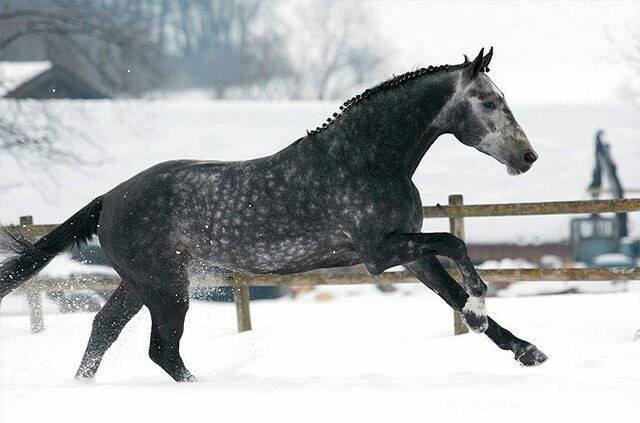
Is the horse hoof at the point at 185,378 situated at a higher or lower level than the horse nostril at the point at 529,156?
lower

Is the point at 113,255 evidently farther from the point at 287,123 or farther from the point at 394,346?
the point at 287,123

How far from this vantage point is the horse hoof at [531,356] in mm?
5578

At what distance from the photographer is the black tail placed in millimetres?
6816

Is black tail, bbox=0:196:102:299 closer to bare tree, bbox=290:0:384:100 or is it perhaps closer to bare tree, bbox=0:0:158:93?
bare tree, bbox=0:0:158:93

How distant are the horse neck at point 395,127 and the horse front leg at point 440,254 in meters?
0.41

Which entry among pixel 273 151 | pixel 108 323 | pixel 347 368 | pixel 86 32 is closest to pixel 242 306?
pixel 347 368

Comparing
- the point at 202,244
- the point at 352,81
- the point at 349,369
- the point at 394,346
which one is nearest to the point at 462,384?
the point at 202,244

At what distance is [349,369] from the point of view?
7.75 m

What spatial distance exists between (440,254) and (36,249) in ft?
9.32

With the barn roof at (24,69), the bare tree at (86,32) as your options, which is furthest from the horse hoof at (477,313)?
the barn roof at (24,69)

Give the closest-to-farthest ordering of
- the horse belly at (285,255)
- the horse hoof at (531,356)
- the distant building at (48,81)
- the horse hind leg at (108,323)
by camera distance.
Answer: the horse hoof at (531,356) → the horse belly at (285,255) → the horse hind leg at (108,323) → the distant building at (48,81)

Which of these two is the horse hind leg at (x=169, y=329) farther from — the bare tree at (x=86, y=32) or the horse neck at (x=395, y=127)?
the bare tree at (x=86, y=32)

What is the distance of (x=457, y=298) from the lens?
222 inches

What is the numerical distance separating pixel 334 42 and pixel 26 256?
1666 inches
